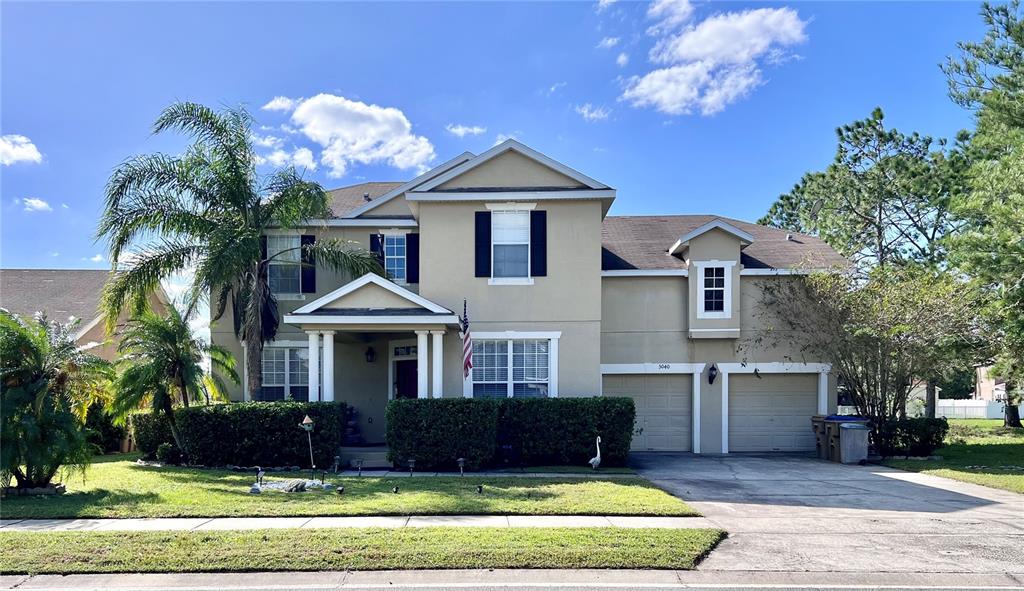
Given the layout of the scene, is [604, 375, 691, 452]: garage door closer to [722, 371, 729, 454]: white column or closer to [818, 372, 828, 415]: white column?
[722, 371, 729, 454]: white column

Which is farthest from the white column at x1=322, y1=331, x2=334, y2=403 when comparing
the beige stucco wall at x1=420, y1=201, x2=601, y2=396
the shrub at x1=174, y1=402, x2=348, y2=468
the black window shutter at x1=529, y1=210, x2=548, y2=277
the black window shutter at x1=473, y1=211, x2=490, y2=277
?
the black window shutter at x1=529, y1=210, x2=548, y2=277

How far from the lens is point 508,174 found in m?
15.8

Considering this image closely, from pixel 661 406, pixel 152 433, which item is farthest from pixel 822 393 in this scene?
pixel 152 433

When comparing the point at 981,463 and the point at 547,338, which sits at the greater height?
the point at 547,338

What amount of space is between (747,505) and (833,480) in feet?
12.3

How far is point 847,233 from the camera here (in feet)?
94.0

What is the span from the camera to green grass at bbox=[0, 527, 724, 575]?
23.0ft

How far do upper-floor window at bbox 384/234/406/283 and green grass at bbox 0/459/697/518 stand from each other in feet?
20.4

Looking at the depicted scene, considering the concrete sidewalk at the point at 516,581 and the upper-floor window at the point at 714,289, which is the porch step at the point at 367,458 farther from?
the upper-floor window at the point at 714,289

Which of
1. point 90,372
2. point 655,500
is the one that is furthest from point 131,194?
point 655,500

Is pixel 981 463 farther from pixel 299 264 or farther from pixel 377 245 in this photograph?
pixel 299 264

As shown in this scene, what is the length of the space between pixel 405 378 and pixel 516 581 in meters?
10.9

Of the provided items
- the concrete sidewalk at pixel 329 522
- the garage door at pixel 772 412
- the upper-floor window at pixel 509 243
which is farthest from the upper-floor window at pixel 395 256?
the garage door at pixel 772 412

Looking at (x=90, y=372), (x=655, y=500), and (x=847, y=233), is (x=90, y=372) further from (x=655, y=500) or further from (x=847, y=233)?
(x=847, y=233)
